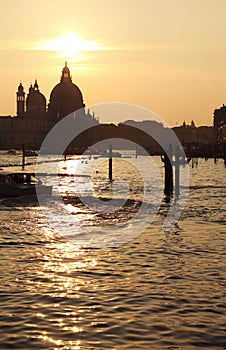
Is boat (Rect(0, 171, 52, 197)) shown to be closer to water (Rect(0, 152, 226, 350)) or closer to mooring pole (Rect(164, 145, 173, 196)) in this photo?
mooring pole (Rect(164, 145, 173, 196))

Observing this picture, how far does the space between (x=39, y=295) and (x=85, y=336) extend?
3050 millimetres

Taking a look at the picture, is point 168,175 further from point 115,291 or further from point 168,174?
point 115,291

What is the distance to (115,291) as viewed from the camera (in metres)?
15.6

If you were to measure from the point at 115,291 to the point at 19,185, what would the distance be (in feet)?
99.2

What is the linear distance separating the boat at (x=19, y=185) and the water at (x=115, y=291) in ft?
58.4

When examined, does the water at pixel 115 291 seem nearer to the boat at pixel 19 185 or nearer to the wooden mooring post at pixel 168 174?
the boat at pixel 19 185

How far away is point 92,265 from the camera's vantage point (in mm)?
18812

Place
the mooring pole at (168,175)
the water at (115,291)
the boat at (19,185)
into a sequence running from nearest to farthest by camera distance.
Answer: the water at (115,291) → the boat at (19,185) → the mooring pole at (168,175)

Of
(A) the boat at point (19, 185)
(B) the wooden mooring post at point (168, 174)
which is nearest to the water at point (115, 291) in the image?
(A) the boat at point (19, 185)

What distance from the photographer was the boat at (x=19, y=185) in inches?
1735

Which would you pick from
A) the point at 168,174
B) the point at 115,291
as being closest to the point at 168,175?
the point at 168,174

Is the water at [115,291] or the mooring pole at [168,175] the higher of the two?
the mooring pole at [168,175]

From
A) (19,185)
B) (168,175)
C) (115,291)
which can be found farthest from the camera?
(168,175)

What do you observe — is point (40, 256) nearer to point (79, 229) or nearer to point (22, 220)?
point (79, 229)
